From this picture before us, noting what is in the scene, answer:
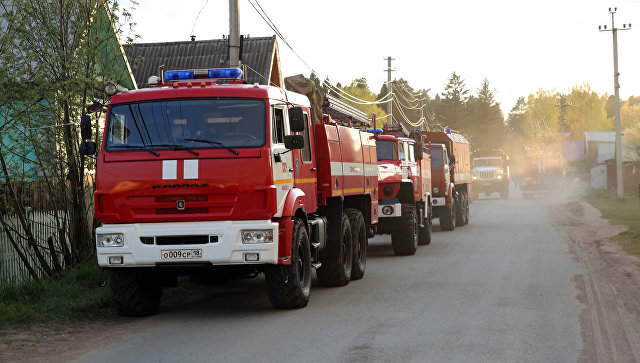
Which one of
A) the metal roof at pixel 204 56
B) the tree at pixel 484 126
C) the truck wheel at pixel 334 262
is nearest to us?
the truck wheel at pixel 334 262

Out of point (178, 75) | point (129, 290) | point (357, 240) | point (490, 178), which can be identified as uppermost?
point (178, 75)

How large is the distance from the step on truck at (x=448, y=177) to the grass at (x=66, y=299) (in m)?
12.5

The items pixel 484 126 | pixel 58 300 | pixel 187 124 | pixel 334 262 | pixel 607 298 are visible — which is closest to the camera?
pixel 187 124

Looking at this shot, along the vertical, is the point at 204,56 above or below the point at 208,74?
above

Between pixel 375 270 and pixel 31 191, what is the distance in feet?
20.5

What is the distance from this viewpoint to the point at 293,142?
1012cm

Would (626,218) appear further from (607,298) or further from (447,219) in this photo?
(607,298)

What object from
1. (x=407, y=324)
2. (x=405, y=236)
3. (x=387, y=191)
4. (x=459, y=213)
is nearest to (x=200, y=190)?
(x=407, y=324)

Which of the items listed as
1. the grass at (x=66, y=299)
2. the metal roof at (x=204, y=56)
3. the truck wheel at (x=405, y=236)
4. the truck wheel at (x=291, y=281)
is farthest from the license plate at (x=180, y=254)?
the metal roof at (x=204, y=56)

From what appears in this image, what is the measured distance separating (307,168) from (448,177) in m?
15.4

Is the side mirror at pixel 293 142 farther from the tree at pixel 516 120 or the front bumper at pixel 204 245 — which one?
the tree at pixel 516 120

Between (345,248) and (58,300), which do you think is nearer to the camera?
(58,300)

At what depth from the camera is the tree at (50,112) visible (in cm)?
1234

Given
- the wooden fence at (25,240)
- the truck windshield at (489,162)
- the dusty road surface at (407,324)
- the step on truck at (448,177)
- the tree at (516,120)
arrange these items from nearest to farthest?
the dusty road surface at (407,324) < the wooden fence at (25,240) < the step on truck at (448,177) < the truck windshield at (489,162) < the tree at (516,120)
